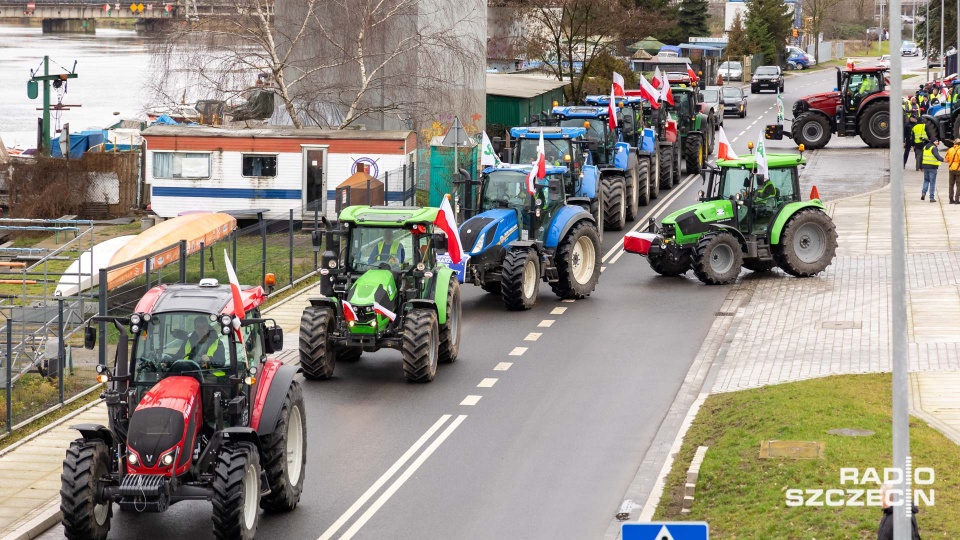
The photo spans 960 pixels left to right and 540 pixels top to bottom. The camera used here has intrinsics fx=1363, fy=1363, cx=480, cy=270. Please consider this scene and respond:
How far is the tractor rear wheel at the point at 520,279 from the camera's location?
23.7m

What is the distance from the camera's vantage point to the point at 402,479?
15.1 meters

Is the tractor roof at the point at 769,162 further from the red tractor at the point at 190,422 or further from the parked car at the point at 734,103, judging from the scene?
the parked car at the point at 734,103

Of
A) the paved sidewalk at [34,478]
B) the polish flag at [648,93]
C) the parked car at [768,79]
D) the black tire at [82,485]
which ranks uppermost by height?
the parked car at [768,79]

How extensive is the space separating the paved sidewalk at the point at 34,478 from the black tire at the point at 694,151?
95.1ft

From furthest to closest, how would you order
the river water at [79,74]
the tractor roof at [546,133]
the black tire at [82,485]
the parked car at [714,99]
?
the river water at [79,74]
the parked car at [714,99]
the tractor roof at [546,133]
the black tire at [82,485]

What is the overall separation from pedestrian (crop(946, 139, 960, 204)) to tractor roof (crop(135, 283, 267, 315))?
26.0 metres

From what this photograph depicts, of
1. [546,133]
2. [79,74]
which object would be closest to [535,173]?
[546,133]

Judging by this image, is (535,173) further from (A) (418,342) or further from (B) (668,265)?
(A) (418,342)

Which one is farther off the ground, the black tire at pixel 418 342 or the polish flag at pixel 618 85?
the polish flag at pixel 618 85

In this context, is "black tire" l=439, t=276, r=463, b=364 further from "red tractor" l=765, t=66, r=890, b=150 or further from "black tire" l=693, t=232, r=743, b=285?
"red tractor" l=765, t=66, r=890, b=150

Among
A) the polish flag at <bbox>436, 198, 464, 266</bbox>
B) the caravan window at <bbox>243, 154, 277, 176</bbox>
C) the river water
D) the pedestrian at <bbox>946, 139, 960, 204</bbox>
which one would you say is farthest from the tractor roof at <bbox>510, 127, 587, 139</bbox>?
the river water

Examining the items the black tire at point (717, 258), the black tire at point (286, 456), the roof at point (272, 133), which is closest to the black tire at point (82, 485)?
the black tire at point (286, 456)

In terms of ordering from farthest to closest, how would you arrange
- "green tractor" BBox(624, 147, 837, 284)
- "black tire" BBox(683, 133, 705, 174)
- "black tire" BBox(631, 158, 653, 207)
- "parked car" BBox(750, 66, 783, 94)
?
"parked car" BBox(750, 66, 783, 94) < "black tire" BBox(683, 133, 705, 174) < "black tire" BBox(631, 158, 653, 207) < "green tractor" BBox(624, 147, 837, 284)

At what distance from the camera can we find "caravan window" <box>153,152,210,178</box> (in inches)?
1373
